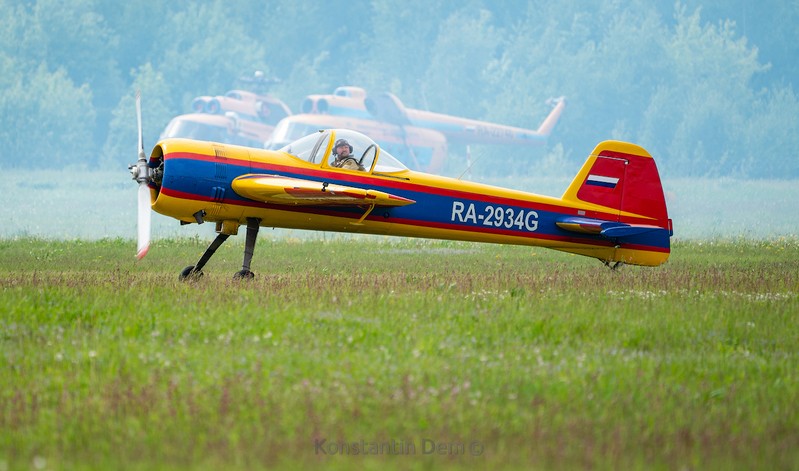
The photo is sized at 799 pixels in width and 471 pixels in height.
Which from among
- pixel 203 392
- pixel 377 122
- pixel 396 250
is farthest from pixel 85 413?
pixel 377 122

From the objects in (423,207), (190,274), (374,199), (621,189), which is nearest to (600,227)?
(621,189)

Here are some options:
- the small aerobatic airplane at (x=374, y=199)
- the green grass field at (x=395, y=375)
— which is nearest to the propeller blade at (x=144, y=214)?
the small aerobatic airplane at (x=374, y=199)

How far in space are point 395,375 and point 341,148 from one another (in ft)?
22.8

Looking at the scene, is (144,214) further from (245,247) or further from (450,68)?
(450,68)

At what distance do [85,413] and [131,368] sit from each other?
109 centimetres

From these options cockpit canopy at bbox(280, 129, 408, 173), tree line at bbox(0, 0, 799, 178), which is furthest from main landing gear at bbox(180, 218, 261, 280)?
tree line at bbox(0, 0, 799, 178)

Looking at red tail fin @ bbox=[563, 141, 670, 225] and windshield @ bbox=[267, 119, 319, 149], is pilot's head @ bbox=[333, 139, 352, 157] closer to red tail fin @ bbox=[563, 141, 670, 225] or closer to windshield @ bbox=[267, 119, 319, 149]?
red tail fin @ bbox=[563, 141, 670, 225]

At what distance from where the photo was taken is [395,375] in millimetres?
7891

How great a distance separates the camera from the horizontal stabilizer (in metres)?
15.7

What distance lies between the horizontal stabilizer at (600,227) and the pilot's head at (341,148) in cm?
327

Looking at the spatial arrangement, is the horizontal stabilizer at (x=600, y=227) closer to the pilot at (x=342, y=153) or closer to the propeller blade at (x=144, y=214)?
the pilot at (x=342, y=153)

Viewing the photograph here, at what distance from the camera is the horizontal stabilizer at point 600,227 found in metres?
15.7

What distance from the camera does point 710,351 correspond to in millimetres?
9383

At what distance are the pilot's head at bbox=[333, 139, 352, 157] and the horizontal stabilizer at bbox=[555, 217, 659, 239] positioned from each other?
3.27 meters
